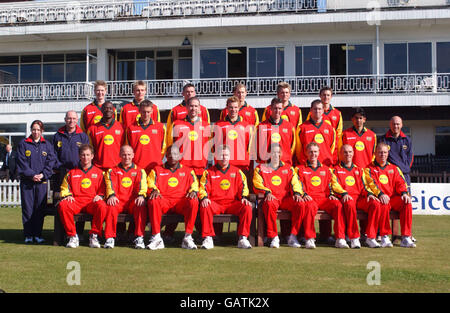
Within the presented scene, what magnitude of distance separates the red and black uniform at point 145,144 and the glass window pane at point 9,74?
76.9 ft

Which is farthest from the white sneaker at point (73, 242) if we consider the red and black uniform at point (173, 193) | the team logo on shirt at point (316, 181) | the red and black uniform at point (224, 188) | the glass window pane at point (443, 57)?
the glass window pane at point (443, 57)

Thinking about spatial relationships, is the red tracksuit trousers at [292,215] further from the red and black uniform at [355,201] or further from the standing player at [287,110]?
the standing player at [287,110]

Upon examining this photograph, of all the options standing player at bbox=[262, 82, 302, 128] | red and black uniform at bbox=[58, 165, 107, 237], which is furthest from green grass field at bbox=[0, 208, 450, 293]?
standing player at bbox=[262, 82, 302, 128]

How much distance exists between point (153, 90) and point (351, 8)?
10.3 meters

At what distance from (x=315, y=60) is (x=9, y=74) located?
16.8 metres

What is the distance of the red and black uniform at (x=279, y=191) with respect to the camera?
864cm

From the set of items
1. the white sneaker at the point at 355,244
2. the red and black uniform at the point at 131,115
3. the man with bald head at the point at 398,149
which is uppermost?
the red and black uniform at the point at 131,115

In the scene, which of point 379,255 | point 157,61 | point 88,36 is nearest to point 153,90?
point 157,61

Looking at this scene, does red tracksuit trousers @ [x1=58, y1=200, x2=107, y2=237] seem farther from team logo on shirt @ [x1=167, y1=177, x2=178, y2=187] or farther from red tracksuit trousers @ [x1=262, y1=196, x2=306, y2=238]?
red tracksuit trousers @ [x1=262, y1=196, x2=306, y2=238]

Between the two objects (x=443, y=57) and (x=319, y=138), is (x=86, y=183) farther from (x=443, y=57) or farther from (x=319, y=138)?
(x=443, y=57)

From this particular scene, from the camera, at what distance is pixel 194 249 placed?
8422mm

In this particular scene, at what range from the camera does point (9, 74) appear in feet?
99.6

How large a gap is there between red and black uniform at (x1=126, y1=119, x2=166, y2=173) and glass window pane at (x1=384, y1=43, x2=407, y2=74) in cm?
1886

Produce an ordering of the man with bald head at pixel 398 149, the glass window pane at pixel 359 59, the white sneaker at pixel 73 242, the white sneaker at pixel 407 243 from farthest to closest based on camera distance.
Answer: the glass window pane at pixel 359 59, the man with bald head at pixel 398 149, the white sneaker at pixel 407 243, the white sneaker at pixel 73 242
